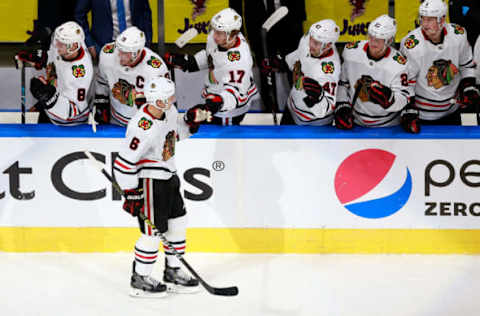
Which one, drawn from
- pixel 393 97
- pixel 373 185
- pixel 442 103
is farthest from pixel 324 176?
pixel 442 103

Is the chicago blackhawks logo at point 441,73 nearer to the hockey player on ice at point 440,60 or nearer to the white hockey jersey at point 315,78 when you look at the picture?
the hockey player on ice at point 440,60

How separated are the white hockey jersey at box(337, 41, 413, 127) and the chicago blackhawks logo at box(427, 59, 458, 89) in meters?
0.20

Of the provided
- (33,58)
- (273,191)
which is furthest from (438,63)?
(33,58)

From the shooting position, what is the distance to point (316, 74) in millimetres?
4473

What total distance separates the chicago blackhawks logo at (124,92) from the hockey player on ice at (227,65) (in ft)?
1.25

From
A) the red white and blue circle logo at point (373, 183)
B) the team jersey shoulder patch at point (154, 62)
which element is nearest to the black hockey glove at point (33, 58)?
the team jersey shoulder patch at point (154, 62)

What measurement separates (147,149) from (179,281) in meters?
0.81

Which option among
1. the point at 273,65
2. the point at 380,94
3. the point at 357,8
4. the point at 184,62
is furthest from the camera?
the point at 357,8

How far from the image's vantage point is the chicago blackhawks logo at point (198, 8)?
601 cm

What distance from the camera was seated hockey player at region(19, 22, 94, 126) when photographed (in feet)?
14.3

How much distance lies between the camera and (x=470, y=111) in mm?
5672

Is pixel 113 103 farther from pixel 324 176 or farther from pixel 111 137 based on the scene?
pixel 324 176

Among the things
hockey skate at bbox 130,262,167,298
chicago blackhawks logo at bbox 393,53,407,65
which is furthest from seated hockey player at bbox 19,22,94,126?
chicago blackhawks logo at bbox 393,53,407,65

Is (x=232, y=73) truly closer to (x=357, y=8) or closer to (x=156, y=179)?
(x=156, y=179)
